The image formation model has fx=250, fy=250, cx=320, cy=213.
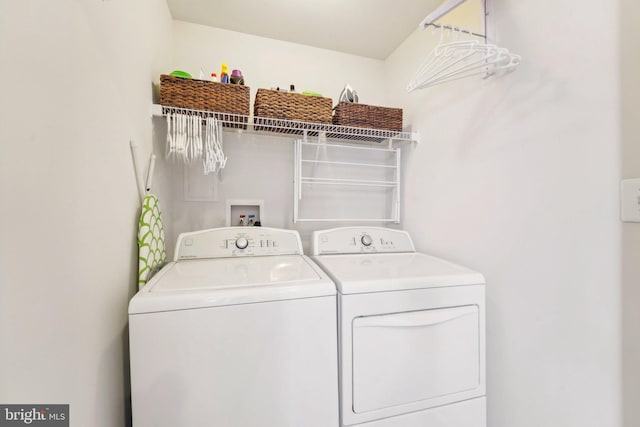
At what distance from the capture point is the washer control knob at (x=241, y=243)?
1423mm

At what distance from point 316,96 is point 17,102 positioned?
48.5 inches

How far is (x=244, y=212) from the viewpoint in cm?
176

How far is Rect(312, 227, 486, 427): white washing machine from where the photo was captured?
92 cm

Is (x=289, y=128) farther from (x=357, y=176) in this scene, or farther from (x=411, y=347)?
(x=411, y=347)

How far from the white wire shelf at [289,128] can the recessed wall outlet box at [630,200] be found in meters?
1.08

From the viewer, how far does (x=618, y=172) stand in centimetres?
75

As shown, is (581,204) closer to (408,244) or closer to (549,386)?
(549,386)

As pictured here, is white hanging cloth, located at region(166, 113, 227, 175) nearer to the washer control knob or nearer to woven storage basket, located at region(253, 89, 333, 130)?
woven storage basket, located at region(253, 89, 333, 130)

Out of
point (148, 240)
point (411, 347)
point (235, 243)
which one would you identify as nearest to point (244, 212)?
point (235, 243)

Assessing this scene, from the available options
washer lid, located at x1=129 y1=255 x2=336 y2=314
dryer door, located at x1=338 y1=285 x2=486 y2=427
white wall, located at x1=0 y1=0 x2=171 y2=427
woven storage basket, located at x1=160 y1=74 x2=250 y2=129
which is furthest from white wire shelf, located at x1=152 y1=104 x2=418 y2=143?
dryer door, located at x1=338 y1=285 x2=486 y2=427

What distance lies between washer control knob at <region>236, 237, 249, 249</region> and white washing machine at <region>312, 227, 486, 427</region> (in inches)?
23.2

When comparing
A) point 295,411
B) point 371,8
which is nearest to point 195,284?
point 295,411

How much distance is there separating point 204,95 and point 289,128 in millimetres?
481

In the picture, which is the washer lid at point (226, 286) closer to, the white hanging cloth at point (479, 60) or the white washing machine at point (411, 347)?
the white washing machine at point (411, 347)
